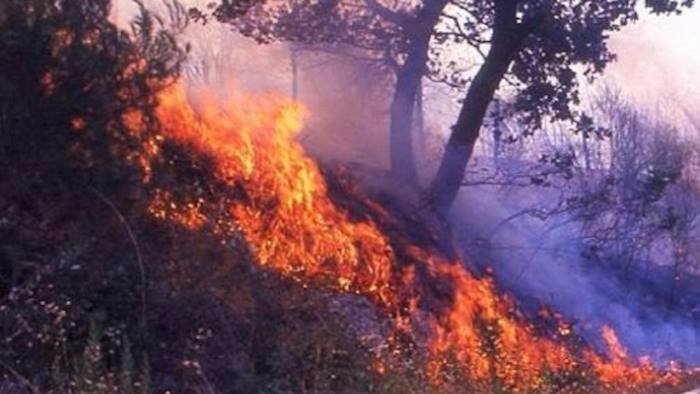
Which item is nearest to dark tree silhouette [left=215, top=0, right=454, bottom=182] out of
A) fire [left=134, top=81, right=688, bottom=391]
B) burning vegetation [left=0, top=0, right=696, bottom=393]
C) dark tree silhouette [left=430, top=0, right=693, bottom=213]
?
dark tree silhouette [left=430, top=0, right=693, bottom=213]

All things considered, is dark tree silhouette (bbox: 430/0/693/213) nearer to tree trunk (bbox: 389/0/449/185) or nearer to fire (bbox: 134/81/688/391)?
tree trunk (bbox: 389/0/449/185)

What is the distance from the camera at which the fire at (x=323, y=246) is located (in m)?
13.6

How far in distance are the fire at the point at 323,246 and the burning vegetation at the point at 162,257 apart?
1.3 inches

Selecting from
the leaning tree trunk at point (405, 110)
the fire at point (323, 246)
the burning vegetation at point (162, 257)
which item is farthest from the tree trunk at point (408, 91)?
the burning vegetation at point (162, 257)

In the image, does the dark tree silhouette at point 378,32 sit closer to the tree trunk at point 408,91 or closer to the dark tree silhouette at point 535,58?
the tree trunk at point 408,91

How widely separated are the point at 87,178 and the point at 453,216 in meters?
14.0

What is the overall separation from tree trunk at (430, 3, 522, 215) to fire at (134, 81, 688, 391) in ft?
12.3

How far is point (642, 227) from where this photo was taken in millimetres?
32469

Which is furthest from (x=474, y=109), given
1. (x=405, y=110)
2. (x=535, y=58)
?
(x=405, y=110)

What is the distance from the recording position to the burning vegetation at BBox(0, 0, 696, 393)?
36.4 feet

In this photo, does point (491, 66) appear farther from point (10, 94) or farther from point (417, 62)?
point (10, 94)

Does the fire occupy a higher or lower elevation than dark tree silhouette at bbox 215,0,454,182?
lower

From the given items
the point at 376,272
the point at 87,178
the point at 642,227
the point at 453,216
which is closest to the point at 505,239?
the point at 453,216

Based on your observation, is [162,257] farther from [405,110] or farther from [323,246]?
[405,110]
